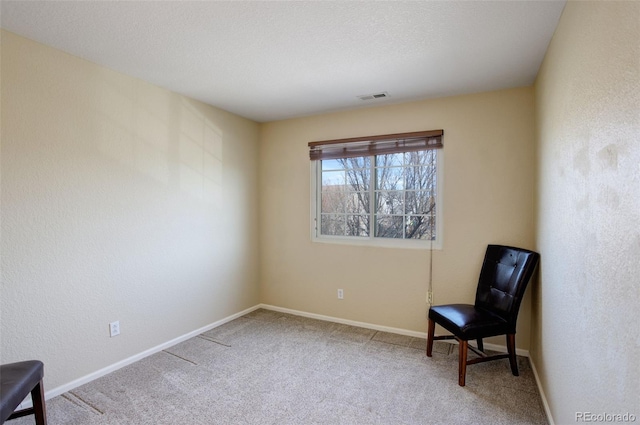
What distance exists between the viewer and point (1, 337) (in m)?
2.05

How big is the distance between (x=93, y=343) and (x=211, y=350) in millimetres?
930

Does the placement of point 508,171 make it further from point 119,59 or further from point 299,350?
point 119,59

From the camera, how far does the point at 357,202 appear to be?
375 cm

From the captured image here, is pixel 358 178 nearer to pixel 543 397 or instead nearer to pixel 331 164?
pixel 331 164

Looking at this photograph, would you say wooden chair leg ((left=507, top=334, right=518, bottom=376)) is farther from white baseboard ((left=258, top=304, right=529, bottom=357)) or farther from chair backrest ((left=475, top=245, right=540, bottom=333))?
white baseboard ((left=258, top=304, right=529, bottom=357))

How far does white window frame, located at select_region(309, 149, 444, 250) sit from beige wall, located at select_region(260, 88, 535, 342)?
5cm

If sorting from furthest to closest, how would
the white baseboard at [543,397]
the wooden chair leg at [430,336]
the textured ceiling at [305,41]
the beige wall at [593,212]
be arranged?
the wooden chair leg at [430,336] < the white baseboard at [543,397] < the textured ceiling at [305,41] < the beige wall at [593,212]

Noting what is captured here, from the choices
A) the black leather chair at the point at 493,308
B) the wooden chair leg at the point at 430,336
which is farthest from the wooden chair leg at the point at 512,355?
the wooden chair leg at the point at 430,336

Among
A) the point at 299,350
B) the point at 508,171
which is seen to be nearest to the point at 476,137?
the point at 508,171

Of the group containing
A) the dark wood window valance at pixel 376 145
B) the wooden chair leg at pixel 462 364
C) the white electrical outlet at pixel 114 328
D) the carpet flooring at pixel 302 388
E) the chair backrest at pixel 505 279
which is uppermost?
the dark wood window valance at pixel 376 145

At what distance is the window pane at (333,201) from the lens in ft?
12.6

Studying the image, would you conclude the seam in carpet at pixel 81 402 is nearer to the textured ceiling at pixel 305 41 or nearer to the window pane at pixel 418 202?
the textured ceiling at pixel 305 41

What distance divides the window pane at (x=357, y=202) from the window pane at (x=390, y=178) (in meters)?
0.20

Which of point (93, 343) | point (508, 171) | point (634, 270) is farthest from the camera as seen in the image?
point (508, 171)
